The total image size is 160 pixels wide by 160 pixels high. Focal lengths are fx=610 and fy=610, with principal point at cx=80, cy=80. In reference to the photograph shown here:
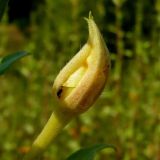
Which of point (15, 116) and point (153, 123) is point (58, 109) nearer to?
point (153, 123)

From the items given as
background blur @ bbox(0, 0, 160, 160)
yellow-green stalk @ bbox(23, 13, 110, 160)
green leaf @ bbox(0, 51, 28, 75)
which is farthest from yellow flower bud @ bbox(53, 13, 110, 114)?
background blur @ bbox(0, 0, 160, 160)

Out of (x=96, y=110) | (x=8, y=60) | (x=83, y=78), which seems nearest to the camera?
(x=83, y=78)

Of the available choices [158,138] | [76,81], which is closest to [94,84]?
[76,81]

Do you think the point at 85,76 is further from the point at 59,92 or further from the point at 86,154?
the point at 86,154

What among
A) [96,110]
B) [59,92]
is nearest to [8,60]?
[59,92]

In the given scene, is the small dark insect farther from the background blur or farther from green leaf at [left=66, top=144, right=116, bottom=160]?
the background blur

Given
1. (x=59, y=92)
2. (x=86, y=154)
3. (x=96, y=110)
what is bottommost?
(x=96, y=110)

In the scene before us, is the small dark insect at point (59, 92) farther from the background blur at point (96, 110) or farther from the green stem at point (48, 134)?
the background blur at point (96, 110)

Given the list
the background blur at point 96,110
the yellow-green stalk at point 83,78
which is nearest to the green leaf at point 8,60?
the yellow-green stalk at point 83,78
